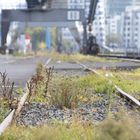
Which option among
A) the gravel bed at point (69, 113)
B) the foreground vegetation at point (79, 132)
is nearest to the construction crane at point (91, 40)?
the gravel bed at point (69, 113)

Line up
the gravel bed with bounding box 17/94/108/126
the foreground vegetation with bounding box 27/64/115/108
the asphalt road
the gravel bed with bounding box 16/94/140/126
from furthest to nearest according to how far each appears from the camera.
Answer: the asphalt road
the foreground vegetation with bounding box 27/64/115/108
the gravel bed with bounding box 17/94/108/126
the gravel bed with bounding box 16/94/140/126

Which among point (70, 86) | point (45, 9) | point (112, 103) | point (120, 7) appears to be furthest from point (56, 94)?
point (120, 7)

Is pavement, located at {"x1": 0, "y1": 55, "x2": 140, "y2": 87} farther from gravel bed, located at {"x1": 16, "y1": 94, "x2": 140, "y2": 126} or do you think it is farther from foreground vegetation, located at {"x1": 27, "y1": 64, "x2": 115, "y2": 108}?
gravel bed, located at {"x1": 16, "y1": 94, "x2": 140, "y2": 126}

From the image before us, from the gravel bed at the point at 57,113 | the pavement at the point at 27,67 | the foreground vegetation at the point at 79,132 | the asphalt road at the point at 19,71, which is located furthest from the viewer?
the pavement at the point at 27,67

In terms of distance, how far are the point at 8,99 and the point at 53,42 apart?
168043mm

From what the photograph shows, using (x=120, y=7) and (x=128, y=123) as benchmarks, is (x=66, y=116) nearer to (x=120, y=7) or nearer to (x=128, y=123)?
(x=128, y=123)

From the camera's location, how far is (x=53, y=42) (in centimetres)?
17850

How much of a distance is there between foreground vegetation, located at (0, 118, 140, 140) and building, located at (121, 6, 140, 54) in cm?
17324

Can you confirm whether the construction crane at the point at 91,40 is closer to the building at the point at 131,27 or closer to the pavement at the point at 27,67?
the pavement at the point at 27,67

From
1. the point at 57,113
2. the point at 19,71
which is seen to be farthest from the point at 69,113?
the point at 19,71

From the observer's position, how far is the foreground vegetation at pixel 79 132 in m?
4.59

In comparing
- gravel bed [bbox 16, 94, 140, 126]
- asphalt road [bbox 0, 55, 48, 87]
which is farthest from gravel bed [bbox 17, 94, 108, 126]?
asphalt road [bbox 0, 55, 48, 87]

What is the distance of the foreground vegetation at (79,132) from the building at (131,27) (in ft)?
568

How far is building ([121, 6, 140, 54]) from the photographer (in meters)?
184
